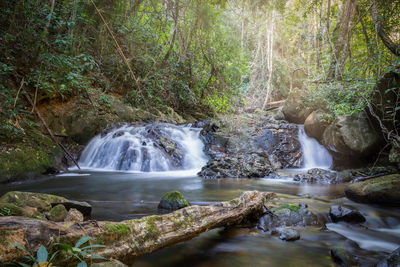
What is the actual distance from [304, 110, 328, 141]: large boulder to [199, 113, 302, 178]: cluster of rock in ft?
2.42

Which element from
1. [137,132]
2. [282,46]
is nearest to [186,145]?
[137,132]

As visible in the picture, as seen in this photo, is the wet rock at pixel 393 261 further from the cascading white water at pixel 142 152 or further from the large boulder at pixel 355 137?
the cascading white water at pixel 142 152

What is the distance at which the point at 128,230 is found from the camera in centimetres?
209

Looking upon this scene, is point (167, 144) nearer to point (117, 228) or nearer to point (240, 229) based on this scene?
point (240, 229)

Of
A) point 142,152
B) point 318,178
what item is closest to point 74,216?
point 142,152

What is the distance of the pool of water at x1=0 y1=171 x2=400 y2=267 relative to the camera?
2.51 metres

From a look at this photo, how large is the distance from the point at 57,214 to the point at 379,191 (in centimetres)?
548

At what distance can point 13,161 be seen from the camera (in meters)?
6.28

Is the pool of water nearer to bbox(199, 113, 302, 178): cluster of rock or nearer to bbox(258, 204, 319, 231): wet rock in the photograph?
bbox(258, 204, 319, 231): wet rock

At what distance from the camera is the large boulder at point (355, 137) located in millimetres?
7980

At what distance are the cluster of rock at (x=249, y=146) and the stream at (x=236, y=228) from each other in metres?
1.60

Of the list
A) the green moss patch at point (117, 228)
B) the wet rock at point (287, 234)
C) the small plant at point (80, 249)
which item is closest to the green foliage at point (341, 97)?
the wet rock at point (287, 234)

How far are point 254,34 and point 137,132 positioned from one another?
710 inches

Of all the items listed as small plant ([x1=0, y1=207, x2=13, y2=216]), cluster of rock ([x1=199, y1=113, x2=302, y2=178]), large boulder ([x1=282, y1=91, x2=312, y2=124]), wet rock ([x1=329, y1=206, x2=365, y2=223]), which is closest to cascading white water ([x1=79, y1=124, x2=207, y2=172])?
cluster of rock ([x1=199, y1=113, x2=302, y2=178])
